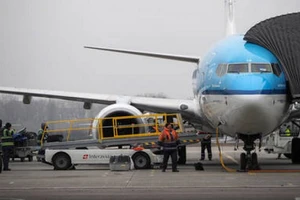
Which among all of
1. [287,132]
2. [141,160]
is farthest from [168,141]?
[287,132]

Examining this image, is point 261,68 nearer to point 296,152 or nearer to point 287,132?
point 296,152

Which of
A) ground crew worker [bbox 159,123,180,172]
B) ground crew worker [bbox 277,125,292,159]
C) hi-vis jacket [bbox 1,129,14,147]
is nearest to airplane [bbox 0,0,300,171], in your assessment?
ground crew worker [bbox 159,123,180,172]

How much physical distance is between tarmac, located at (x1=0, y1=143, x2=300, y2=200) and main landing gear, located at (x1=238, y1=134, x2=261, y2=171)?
54 cm

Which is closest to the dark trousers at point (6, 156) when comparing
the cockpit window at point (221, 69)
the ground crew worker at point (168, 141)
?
the ground crew worker at point (168, 141)

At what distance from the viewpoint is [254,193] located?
1580cm

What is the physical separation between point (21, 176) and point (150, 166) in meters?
5.31

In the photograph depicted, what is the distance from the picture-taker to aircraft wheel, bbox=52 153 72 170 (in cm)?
2545

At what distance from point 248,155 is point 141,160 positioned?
4.19m

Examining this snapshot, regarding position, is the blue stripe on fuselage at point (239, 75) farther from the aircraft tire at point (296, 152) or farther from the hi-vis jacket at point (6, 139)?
the hi-vis jacket at point (6, 139)

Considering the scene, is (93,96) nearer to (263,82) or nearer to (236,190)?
(263,82)

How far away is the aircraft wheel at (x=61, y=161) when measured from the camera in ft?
83.5

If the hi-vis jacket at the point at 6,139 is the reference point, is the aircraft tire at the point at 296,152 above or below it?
below

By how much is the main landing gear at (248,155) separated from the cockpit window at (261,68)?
2225mm

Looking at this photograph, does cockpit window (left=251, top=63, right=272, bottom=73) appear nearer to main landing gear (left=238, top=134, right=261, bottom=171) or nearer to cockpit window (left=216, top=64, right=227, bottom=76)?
cockpit window (left=216, top=64, right=227, bottom=76)
